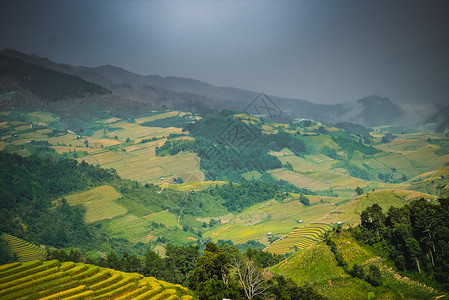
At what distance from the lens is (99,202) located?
76562 mm

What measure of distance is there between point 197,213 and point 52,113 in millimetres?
105961

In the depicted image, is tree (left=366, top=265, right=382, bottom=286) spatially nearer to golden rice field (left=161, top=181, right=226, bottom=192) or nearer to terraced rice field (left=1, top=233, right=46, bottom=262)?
terraced rice field (left=1, top=233, right=46, bottom=262)

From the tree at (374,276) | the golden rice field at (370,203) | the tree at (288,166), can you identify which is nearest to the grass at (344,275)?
the tree at (374,276)

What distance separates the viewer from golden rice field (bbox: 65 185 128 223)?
72.0 metres

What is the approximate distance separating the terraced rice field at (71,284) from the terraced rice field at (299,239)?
107 feet

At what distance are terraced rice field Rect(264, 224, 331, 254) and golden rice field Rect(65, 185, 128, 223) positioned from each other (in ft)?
109

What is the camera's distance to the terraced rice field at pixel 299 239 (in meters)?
57.5

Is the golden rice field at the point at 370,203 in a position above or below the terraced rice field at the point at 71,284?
below

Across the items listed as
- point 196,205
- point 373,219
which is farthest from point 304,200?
point 373,219

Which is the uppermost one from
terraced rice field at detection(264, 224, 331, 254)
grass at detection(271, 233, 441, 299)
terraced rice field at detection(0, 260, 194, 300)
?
terraced rice field at detection(0, 260, 194, 300)

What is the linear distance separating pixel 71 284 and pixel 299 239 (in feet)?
145

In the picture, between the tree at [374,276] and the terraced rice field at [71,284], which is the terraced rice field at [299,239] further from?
the terraced rice field at [71,284]

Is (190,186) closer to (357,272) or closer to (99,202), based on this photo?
(99,202)

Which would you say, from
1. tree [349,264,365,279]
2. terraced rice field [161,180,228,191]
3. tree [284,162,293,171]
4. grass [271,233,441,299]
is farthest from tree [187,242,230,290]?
tree [284,162,293,171]
